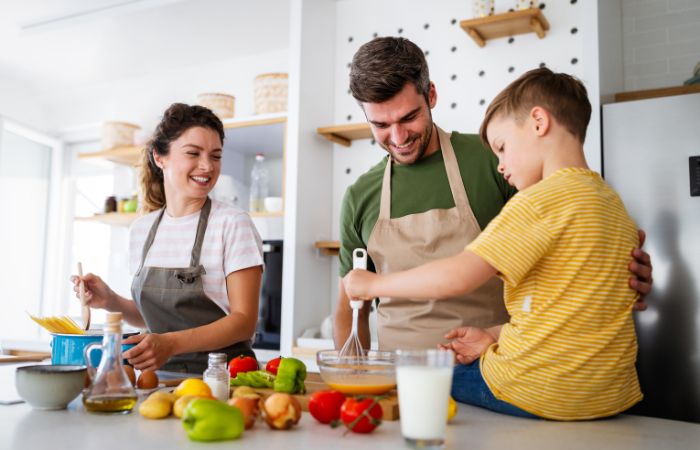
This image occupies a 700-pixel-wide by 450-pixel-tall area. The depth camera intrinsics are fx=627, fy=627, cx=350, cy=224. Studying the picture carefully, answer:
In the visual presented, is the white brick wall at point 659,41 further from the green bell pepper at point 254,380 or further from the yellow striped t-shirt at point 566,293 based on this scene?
the green bell pepper at point 254,380

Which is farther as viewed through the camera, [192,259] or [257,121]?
[257,121]

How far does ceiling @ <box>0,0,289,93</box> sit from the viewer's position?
365 centimetres

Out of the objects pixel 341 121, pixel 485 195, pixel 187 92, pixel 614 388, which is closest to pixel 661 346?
pixel 485 195

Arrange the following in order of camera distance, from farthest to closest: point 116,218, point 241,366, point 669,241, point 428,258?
point 116,218
point 669,241
point 428,258
point 241,366

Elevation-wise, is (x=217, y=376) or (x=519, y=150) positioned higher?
(x=519, y=150)

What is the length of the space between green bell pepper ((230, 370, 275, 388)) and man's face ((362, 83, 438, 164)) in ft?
2.29

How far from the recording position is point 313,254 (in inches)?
137

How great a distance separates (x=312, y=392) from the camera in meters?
1.23

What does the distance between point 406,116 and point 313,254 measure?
195cm

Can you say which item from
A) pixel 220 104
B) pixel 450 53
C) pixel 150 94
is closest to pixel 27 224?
pixel 150 94

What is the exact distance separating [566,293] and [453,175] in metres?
0.72

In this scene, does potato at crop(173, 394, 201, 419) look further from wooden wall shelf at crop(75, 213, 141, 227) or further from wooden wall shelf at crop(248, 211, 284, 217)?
wooden wall shelf at crop(75, 213, 141, 227)

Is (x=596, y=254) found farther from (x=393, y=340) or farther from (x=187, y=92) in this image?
(x=187, y=92)

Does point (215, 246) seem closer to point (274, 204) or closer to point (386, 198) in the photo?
point (386, 198)
